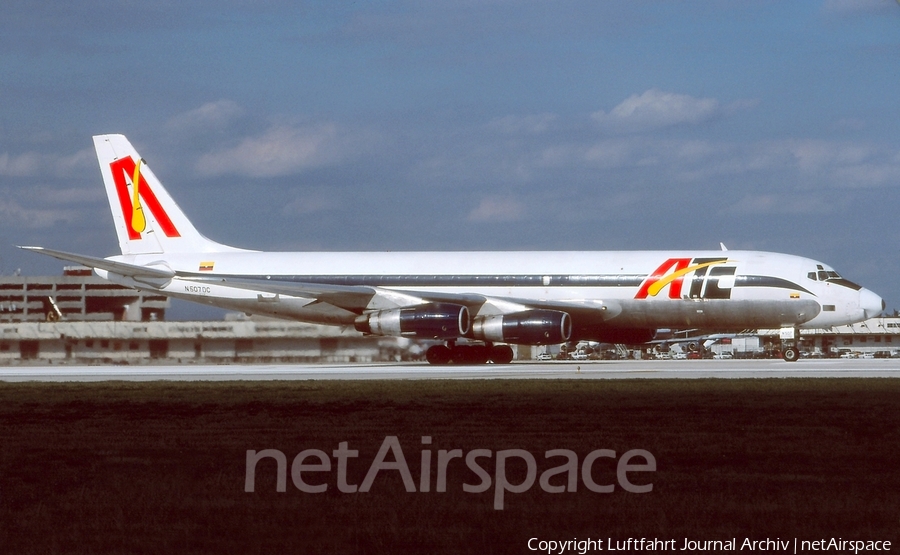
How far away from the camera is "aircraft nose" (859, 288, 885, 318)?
35250 millimetres

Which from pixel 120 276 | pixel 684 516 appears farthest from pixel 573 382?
pixel 120 276

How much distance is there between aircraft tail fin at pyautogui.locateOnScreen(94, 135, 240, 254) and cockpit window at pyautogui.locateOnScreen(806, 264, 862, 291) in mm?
21034

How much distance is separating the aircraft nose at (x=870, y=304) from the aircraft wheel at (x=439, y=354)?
13096 millimetres

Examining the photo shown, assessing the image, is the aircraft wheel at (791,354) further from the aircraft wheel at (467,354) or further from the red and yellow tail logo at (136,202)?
the red and yellow tail logo at (136,202)

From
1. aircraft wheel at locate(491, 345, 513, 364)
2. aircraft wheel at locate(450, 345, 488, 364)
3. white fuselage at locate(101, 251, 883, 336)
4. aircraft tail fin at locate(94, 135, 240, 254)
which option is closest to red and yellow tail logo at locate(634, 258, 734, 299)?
white fuselage at locate(101, 251, 883, 336)

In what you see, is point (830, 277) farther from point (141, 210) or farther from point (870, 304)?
point (141, 210)

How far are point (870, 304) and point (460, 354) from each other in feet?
42.4

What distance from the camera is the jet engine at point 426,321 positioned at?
35.4 m

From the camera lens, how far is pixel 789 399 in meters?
19.9

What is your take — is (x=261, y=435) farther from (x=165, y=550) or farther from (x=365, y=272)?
(x=365, y=272)

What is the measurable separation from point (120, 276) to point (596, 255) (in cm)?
1715

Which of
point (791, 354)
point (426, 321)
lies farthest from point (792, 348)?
point (426, 321)

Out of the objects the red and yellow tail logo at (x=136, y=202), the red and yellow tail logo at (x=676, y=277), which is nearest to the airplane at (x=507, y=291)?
the red and yellow tail logo at (x=676, y=277)

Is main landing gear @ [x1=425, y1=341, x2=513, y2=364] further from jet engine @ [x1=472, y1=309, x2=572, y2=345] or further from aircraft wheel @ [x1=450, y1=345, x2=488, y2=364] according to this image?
jet engine @ [x1=472, y1=309, x2=572, y2=345]
